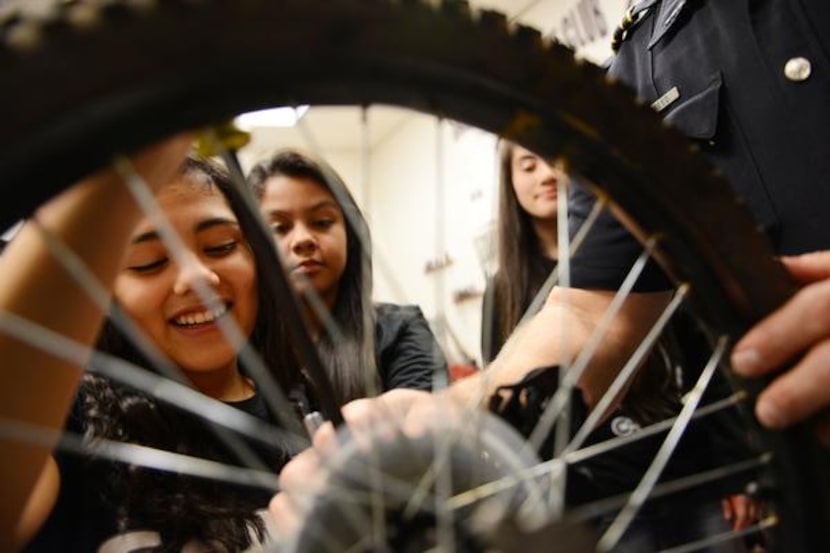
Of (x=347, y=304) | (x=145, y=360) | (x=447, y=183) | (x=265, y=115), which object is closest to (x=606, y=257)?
(x=265, y=115)

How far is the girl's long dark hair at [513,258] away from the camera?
1.04 meters

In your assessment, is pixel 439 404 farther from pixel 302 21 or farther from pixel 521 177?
pixel 521 177

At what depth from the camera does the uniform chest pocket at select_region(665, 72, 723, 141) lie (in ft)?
2.10

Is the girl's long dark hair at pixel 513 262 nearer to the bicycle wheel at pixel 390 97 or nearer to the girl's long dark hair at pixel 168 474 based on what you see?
the girl's long dark hair at pixel 168 474

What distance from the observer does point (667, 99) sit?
26.9 inches

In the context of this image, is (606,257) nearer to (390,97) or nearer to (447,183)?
(390,97)

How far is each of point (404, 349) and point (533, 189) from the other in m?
0.30

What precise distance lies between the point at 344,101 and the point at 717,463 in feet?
1.60

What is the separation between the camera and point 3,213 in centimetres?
25

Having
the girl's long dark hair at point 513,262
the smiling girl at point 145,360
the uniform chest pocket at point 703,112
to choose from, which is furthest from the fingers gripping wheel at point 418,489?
the girl's long dark hair at point 513,262

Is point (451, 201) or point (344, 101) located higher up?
point (451, 201)

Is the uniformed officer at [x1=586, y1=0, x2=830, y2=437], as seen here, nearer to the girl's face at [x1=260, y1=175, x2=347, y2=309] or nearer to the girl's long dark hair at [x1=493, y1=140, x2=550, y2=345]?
the girl's long dark hair at [x1=493, y1=140, x2=550, y2=345]

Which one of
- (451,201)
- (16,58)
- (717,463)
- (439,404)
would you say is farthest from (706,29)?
(451,201)

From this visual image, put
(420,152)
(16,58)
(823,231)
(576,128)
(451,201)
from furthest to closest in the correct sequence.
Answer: (420,152)
(451,201)
(823,231)
(576,128)
(16,58)
